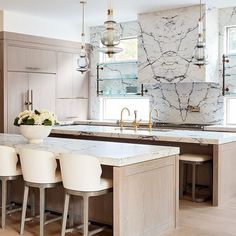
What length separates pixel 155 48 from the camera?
298 inches

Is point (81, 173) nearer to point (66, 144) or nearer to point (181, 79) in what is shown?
point (66, 144)

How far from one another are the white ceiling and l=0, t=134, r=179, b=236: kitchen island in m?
3.02

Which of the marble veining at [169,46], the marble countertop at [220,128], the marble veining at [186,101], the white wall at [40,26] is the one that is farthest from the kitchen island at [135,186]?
the white wall at [40,26]

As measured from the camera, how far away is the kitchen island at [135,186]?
11.9 ft

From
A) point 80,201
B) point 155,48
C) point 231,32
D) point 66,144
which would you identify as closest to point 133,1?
point 155,48

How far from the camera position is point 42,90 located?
809cm

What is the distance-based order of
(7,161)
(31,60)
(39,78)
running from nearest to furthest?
(7,161) < (31,60) < (39,78)

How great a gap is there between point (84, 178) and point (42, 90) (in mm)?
4714

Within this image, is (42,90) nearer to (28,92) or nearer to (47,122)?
(28,92)

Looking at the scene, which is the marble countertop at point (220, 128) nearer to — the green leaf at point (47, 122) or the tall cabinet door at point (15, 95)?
the green leaf at point (47, 122)

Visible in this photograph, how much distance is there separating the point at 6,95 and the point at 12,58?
67 centimetres

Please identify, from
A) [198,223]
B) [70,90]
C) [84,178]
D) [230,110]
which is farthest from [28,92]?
[84,178]

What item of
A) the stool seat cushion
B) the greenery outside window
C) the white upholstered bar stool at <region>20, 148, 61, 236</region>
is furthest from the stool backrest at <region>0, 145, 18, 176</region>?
the greenery outside window

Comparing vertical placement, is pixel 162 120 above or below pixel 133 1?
below
